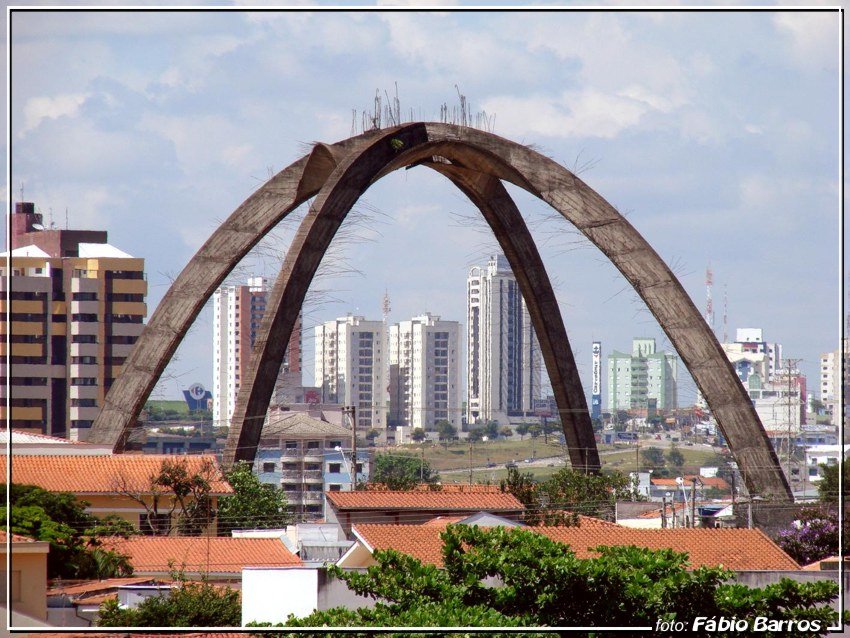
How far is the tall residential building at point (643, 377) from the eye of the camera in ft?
60.8

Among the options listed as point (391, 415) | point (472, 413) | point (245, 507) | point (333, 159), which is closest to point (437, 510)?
point (245, 507)

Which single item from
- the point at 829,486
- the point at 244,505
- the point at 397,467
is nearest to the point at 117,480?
the point at 244,505

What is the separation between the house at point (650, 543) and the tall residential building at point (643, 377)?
522 cm

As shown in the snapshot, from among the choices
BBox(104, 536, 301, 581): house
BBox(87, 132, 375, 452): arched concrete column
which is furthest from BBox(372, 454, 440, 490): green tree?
BBox(104, 536, 301, 581): house

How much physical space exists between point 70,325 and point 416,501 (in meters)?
32.4

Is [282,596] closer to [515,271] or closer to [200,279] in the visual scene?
[200,279]

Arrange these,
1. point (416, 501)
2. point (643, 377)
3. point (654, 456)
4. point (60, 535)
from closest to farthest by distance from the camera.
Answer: point (60, 535), point (416, 501), point (643, 377), point (654, 456)

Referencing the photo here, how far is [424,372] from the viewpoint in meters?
37.1

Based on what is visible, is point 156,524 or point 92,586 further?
point 156,524

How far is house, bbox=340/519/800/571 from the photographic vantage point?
1218 centimetres

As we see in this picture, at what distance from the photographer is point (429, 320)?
33.9 meters

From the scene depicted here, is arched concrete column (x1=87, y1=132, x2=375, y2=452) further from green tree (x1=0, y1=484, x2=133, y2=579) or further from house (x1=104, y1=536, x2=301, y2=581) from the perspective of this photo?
house (x1=104, y1=536, x2=301, y2=581)

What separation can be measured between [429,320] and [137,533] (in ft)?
57.5

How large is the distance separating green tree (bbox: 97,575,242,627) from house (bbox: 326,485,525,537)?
3889 mm
